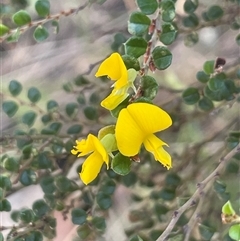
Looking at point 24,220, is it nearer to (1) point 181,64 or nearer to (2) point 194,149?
(2) point 194,149

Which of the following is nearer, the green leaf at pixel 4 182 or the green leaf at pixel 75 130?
the green leaf at pixel 4 182

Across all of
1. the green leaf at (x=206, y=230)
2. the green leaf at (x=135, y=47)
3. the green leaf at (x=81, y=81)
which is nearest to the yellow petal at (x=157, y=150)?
the green leaf at (x=135, y=47)

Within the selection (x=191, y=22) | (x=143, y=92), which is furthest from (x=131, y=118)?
(x=191, y=22)

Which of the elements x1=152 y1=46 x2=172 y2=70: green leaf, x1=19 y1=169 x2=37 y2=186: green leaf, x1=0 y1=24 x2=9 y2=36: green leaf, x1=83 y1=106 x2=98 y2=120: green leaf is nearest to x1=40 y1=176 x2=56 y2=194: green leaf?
x1=19 y1=169 x2=37 y2=186: green leaf

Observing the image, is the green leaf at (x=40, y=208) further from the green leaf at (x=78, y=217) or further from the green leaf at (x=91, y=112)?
the green leaf at (x=91, y=112)

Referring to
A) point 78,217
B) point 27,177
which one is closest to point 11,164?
point 27,177

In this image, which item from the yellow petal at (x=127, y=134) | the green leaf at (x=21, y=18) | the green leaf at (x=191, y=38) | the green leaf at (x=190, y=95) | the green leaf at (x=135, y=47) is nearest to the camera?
the yellow petal at (x=127, y=134)
